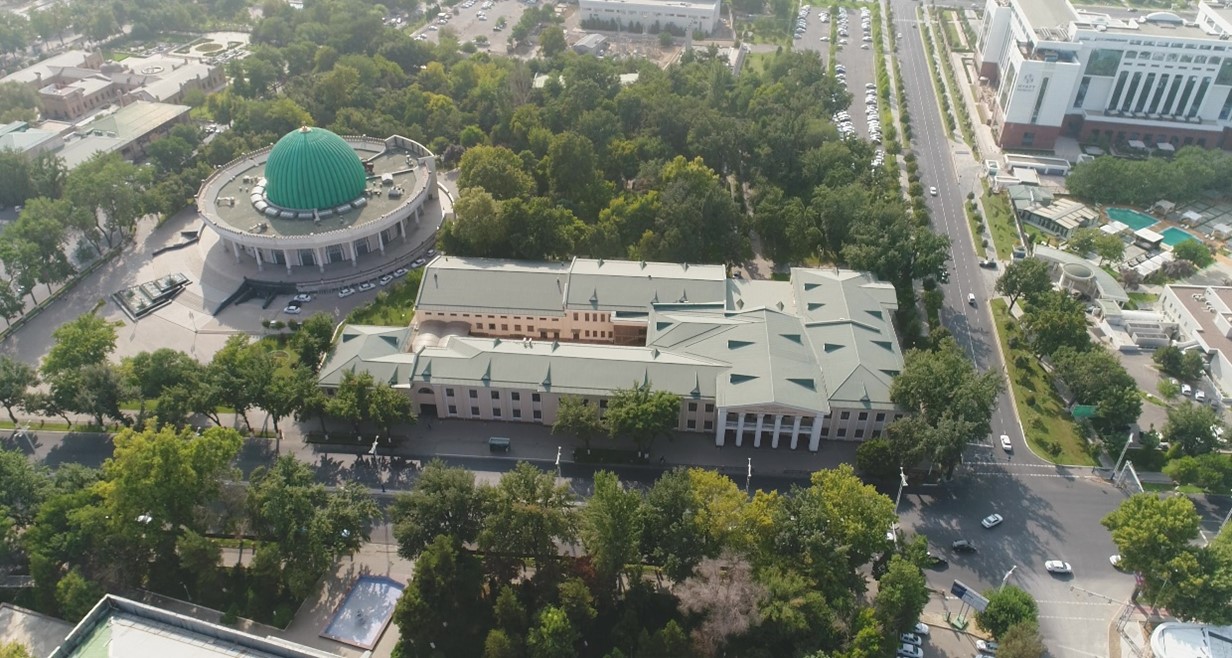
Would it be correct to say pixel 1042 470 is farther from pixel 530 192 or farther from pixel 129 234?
pixel 129 234

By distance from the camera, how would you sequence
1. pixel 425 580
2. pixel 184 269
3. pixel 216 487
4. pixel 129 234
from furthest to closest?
1. pixel 129 234
2. pixel 184 269
3. pixel 216 487
4. pixel 425 580

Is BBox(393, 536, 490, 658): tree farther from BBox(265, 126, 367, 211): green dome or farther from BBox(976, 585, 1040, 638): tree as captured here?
BBox(265, 126, 367, 211): green dome

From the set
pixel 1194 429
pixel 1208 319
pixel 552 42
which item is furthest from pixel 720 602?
pixel 552 42

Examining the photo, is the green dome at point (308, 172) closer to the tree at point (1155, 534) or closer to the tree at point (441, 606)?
the tree at point (441, 606)

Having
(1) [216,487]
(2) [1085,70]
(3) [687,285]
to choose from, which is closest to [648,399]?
(3) [687,285]

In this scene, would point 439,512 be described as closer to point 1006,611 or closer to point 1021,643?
point 1021,643
